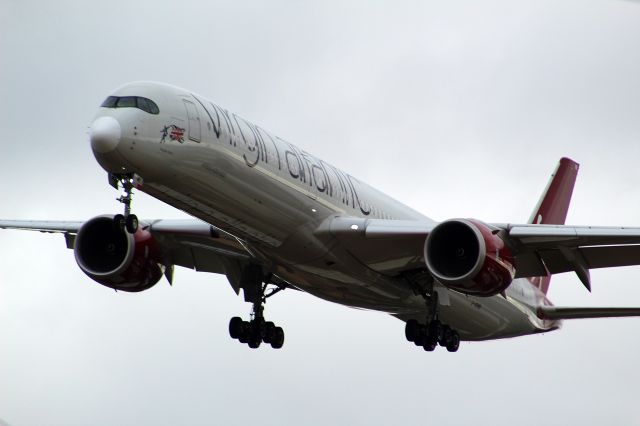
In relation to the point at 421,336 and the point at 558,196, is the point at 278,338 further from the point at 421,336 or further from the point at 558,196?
the point at 558,196

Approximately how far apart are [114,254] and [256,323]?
465 centimetres

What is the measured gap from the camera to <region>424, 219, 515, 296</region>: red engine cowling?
3058 centimetres

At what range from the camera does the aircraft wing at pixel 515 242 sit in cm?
3119

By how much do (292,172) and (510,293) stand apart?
11857 millimetres

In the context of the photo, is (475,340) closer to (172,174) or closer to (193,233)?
(193,233)

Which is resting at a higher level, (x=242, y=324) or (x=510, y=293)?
(x=510, y=293)

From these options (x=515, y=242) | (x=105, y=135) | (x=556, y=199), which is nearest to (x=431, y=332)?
(x=515, y=242)

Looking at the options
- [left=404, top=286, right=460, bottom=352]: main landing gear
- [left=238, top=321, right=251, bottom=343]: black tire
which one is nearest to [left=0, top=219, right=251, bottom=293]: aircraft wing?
[left=238, top=321, right=251, bottom=343]: black tire

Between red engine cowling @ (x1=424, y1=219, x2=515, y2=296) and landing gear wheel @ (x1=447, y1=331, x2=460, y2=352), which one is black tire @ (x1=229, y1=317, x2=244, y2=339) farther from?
red engine cowling @ (x1=424, y1=219, x2=515, y2=296)

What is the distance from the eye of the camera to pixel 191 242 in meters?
34.4

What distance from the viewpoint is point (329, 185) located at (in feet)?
105

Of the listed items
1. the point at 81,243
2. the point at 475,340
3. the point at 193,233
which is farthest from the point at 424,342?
the point at 81,243

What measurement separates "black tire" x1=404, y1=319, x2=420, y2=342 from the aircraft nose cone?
13364 millimetres

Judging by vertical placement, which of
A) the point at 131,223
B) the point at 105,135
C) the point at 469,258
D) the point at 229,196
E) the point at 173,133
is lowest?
the point at 131,223
